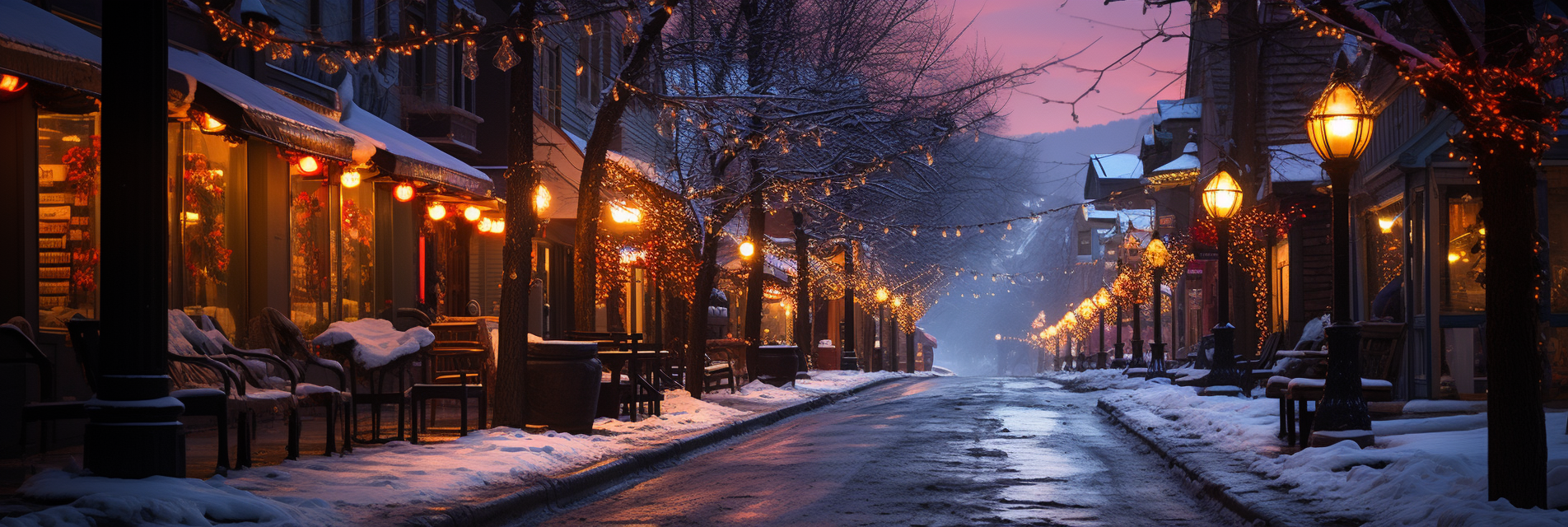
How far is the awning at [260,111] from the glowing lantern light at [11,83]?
4.09 ft

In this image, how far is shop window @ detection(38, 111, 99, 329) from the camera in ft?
37.9

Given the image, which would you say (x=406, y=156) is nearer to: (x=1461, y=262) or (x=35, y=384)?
(x=35, y=384)

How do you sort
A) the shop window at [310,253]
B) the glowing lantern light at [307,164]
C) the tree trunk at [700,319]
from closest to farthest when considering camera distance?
the glowing lantern light at [307,164]
the shop window at [310,253]
the tree trunk at [700,319]

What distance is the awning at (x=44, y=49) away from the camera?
30.3 ft

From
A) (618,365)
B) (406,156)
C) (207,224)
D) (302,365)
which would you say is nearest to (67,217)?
(207,224)

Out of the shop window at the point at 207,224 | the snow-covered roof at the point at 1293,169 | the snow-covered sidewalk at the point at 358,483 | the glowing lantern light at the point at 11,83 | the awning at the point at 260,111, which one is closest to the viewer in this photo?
the snow-covered sidewalk at the point at 358,483

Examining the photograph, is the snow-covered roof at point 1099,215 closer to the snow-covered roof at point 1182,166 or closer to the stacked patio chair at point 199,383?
the snow-covered roof at point 1182,166

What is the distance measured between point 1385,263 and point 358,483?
16.3m

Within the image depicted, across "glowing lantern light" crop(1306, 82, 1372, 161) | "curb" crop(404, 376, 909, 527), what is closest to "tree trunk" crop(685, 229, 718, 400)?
"curb" crop(404, 376, 909, 527)

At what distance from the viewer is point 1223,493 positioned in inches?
341

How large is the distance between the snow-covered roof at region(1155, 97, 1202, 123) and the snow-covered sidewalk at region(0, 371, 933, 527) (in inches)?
1272

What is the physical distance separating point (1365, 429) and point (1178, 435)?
2998mm

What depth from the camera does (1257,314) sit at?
28781 millimetres

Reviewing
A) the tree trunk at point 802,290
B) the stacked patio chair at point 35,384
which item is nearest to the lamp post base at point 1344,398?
the stacked patio chair at point 35,384
